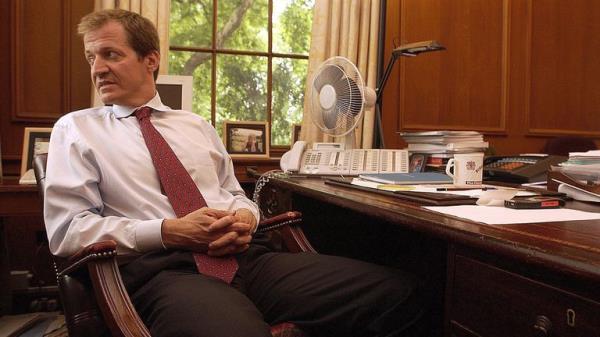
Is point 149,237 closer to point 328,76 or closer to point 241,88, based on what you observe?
point 328,76

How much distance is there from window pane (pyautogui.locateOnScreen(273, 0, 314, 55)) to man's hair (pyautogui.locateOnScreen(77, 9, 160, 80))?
146 cm

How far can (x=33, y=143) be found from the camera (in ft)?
7.38

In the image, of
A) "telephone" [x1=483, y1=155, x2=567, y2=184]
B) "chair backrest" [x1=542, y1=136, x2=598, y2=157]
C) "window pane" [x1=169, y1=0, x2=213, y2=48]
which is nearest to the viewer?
"telephone" [x1=483, y1=155, x2=567, y2=184]

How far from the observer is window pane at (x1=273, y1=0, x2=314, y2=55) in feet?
9.73

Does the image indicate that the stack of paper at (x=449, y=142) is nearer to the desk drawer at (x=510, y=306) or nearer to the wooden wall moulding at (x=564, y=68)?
the desk drawer at (x=510, y=306)

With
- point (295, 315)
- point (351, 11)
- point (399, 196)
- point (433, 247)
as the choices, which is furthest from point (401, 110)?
point (295, 315)

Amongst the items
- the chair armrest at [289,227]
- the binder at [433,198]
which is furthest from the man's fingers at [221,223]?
the binder at [433,198]

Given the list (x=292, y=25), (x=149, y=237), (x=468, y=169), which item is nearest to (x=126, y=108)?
(x=149, y=237)

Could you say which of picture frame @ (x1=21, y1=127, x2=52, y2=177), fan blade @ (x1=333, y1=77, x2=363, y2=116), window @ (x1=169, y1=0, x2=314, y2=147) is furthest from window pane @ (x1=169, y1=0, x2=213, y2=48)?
fan blade @ (x1=333, y1=77, x2=363, y2=116)

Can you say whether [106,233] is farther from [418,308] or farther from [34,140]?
[34,140]

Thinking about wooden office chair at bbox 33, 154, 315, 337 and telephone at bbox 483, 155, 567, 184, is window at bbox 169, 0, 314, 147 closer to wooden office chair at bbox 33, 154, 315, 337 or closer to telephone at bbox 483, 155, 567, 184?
telephone at bbox 483, 155, 567, 184

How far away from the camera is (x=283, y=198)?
1.95 m

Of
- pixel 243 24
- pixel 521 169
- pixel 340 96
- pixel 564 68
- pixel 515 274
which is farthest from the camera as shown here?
pixel 564 68

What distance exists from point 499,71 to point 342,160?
1850mm
